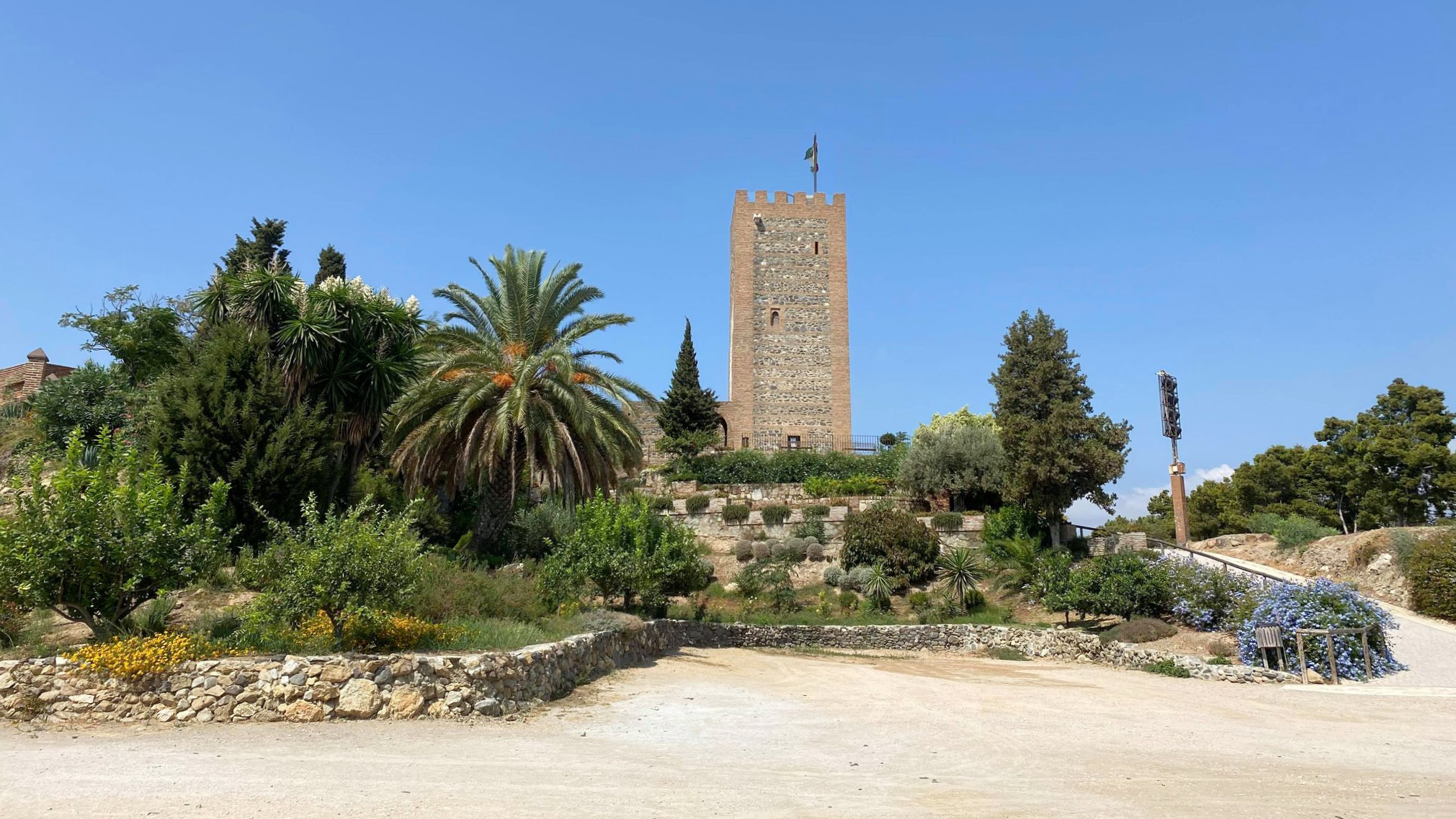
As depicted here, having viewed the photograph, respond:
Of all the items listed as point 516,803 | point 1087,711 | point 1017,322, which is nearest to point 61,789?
point 516,803

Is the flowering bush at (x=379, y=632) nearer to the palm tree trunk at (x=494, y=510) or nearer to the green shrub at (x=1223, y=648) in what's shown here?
the palm tree trunk at (x=494, y=510)

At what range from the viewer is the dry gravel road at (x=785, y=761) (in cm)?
588

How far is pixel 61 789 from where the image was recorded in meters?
5.91

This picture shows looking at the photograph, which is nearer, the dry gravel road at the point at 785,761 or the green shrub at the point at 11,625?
the dry gravel road at the point at 785,761

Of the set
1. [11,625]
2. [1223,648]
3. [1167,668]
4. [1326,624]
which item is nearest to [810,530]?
[1167,668]

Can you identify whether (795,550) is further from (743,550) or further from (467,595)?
(467,595)

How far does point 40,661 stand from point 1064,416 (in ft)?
78.0

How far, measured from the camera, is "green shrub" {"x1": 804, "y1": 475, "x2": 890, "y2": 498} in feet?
102

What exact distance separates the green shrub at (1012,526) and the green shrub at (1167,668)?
10150 mm

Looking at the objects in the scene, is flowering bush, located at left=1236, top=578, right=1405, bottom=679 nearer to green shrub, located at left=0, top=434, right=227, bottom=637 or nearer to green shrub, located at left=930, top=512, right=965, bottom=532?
green shrub, located at left=930, top=512, right=965, bottom=532

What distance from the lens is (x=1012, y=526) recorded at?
84.9 ft

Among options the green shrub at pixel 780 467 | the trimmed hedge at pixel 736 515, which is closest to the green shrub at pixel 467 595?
the trimmed hedge at pixel 736 515

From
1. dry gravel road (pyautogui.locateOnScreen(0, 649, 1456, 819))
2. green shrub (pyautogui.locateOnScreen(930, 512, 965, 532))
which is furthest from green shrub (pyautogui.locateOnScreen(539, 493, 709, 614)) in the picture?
green shrub (pyautogui.locateOnScreen(930, 512, 965, 532))

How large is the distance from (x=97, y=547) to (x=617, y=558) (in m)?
8.77
